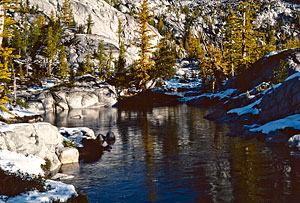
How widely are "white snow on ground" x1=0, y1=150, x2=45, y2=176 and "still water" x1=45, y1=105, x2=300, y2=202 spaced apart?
1613mm

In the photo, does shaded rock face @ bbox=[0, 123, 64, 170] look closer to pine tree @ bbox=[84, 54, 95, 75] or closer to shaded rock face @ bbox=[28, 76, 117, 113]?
shaded rock face @ bbox=[28, 76, 117, 113]

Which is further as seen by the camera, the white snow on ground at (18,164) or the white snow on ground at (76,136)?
the white snow on ground at (76,136)

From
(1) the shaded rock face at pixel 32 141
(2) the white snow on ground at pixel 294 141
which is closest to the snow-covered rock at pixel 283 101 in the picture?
(2) the white snow on ground at pixel 294 141

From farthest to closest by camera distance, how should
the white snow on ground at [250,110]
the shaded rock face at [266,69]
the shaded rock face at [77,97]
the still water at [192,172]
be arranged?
the shaded rock face at [77,97], the shaded rock face at [266,69], the white snow on ground at [250,110], the still water at [192,172]

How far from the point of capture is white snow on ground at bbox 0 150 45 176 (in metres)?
9.04

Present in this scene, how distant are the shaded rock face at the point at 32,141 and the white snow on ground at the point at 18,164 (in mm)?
1146

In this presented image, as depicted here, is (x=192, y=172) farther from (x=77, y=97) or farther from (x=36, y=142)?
(x=77, y=97)

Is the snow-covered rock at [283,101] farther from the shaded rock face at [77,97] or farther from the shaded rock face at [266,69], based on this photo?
the shaded rock face at [77,97]

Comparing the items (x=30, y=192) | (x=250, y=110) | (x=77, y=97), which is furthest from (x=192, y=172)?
(x=77, y=97)

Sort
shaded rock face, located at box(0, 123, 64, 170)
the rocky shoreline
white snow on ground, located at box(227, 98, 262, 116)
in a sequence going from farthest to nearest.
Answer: white snow on ground, located at box(227, 98, 262, 116) → the rocky shoreline → shaded rock face, located at box(0, 123, 64, 170)

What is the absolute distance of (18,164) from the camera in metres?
9.67

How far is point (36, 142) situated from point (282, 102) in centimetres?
1501

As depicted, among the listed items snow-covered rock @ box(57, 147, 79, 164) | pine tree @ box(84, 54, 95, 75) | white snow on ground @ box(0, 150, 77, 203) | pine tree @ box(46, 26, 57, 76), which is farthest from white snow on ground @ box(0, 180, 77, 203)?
pine tree @ box(84, 54, 95, 75)

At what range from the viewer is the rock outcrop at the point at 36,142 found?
12445mm
